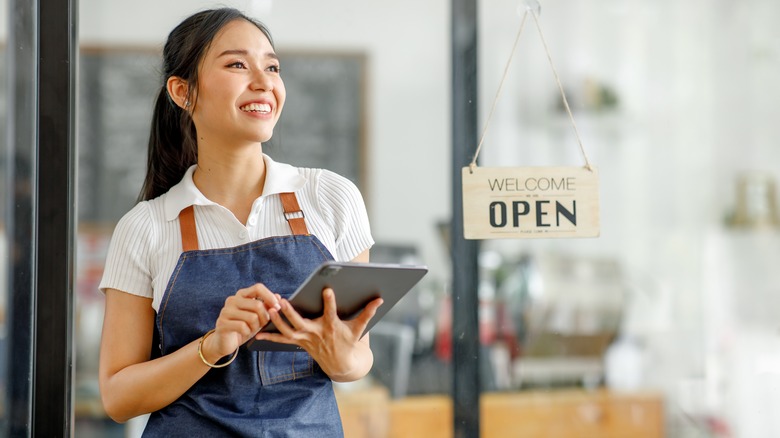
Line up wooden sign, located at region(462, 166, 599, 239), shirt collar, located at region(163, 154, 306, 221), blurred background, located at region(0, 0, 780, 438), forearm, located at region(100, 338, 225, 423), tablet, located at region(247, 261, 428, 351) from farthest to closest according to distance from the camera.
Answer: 1. blurred background, located at region(0, 0, 780, 438)
2. wooden sign, located at region(462, 166, 599, 239)
3. shirt collar, located at region(163, 154, 306, 221)
4. forearm, located at region(100, 338, 225, 423)
5. tablet, located at region(247, 261, 428, 351)

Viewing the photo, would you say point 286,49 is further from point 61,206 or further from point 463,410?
point 463,410

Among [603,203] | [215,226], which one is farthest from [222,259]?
[603,203]

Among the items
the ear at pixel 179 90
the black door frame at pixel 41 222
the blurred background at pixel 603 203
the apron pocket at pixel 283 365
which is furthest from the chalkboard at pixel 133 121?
the apron pocket at pixel 283 365

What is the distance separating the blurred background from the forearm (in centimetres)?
85

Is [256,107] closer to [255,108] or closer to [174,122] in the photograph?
[255,108]

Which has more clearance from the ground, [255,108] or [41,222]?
[255,108]

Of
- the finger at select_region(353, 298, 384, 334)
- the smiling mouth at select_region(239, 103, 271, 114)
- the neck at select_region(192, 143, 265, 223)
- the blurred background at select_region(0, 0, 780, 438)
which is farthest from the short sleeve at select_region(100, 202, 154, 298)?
the blurred background at select_region(0, 0, 780, 438)

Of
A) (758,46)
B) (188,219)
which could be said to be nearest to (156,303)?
(188,219)

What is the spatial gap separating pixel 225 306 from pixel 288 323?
0.09 metres

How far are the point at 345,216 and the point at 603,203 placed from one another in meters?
1.67

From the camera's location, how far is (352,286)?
102 cm

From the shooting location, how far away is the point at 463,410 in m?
1.42

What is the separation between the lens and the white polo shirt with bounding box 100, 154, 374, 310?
3.88 ft

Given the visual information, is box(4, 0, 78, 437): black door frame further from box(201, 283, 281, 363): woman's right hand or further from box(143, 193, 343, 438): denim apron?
box(201, 283, 281, 363): woman's right hand
